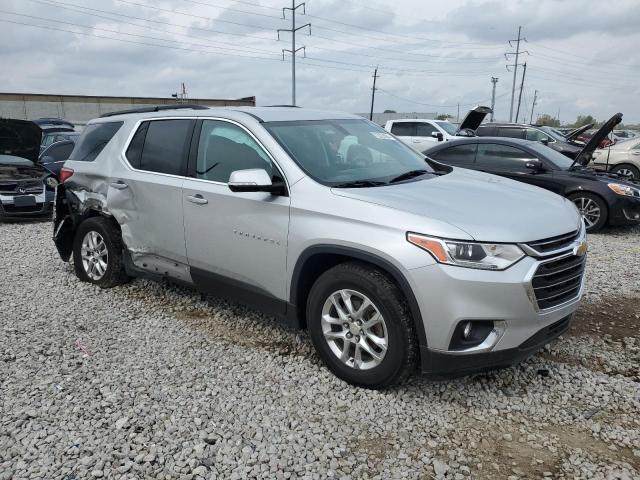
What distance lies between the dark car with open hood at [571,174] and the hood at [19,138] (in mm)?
7565

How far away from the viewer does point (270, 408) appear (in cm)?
321

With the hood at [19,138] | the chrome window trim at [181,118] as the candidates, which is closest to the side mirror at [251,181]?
the chrome window trim at [181,118]

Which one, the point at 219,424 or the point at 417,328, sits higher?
the point at 417,328

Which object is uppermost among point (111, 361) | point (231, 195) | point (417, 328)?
point (231, 195)

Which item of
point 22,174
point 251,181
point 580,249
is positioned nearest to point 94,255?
point 251,181

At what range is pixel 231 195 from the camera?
3865mm

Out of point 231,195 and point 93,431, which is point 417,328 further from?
point 93,431

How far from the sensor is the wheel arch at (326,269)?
2984 millimetres

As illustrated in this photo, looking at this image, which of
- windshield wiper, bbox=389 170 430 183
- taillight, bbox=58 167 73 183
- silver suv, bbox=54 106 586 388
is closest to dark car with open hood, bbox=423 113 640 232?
windshield wiper, bbox=389 170 430 183

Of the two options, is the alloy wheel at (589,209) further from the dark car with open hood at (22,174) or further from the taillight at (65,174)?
the dark car with open hood at (22,174)

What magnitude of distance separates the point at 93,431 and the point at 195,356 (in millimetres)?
1038

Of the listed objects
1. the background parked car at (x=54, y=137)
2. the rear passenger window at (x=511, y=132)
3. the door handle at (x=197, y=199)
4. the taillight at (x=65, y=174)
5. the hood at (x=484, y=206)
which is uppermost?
the hood at (x=484, y=206)

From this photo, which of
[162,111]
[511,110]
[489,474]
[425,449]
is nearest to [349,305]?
[425,449]

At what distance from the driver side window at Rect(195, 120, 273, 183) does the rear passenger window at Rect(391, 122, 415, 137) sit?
1331 cm
